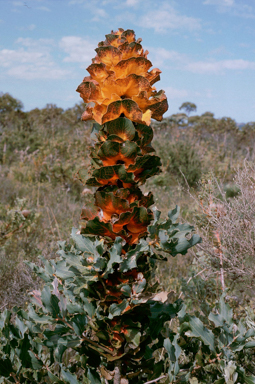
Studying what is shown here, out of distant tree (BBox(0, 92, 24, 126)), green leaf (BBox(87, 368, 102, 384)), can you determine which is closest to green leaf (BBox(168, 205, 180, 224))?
green leaf (BBox(87, 368, 102, 384))

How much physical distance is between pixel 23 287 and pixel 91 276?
1.85m

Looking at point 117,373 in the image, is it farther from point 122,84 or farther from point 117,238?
point 122,84

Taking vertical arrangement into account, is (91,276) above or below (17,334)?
above

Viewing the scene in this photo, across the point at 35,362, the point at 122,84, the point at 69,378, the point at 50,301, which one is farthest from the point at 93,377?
the point at 122,84

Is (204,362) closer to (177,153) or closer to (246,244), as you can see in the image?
(246,244)

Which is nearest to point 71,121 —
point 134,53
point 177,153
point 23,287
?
point 177,153

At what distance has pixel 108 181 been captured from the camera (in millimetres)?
1058

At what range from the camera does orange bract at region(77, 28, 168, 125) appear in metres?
0.99

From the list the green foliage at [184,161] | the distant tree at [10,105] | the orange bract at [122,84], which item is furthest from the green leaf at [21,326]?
the distant tree at [10,105]

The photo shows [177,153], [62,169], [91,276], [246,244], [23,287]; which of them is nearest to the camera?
[91,276]

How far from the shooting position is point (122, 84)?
1.01m

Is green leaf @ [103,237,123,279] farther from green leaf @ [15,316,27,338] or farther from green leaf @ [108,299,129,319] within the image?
green leaf @ [15,316,27,338]

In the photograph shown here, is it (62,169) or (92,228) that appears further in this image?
(62,169)

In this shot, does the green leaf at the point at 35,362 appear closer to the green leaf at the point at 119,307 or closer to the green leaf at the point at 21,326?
the green leaf at the point at 21,326
